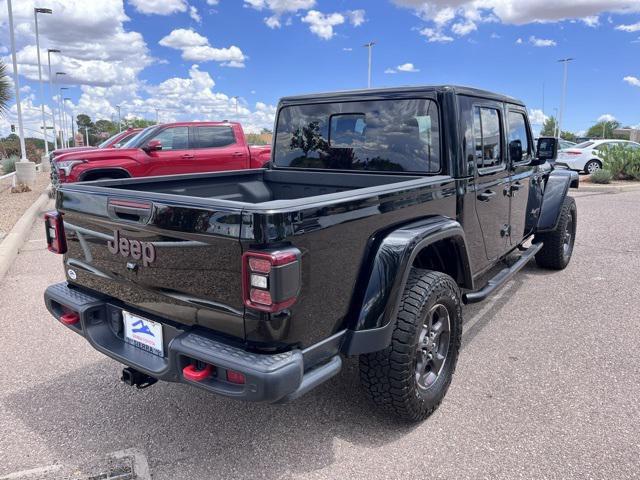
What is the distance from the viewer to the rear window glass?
11.4 feet

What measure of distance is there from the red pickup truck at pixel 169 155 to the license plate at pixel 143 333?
6760 mm

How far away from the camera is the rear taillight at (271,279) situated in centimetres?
201

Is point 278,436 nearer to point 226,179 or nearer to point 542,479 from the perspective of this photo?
point 542,479

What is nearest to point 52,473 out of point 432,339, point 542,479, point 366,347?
point 366,347

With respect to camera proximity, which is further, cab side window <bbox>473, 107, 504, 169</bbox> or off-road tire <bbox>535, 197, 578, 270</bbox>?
off-road tire <bbox>535, 197, 578, 270</bbox>

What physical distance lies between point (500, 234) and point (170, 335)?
289 cm

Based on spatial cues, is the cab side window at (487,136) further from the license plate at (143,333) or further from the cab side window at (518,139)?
the license plate at (143,333)

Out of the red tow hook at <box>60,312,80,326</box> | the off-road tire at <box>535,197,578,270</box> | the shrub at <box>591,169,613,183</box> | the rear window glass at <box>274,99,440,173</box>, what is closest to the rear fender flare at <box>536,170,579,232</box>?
the off-road tire at <box>535,197,578,270</box>

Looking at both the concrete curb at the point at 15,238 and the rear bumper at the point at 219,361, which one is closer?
the rear bumper at the point at 219,361

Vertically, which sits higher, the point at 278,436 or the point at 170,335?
the point at 170,335

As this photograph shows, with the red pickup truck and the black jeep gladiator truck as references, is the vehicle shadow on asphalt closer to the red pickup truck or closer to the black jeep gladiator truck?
the black jeep gladiator truck

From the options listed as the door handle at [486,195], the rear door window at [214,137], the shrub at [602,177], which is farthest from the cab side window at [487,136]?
the shrub at [602,177]

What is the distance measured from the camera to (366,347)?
2.54 meters

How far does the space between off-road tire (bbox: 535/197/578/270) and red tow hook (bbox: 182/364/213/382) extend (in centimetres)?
452
